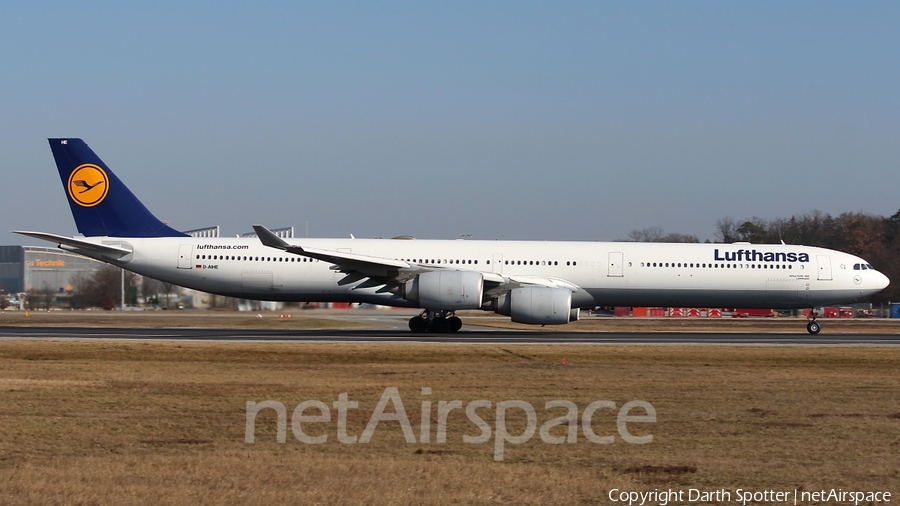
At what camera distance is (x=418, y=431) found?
10.4m

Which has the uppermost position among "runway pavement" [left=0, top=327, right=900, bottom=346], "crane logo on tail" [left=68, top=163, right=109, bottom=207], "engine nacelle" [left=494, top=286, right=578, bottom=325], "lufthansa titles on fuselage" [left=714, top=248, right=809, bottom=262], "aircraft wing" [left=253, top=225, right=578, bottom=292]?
"crane logo on tail" [left=68, top=163, right=109, bottom=207]

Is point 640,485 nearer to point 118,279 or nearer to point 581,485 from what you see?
point 581,485

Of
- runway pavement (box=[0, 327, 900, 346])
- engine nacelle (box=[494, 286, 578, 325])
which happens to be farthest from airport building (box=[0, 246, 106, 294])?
engine nacelle (box=[494, 286, 578, 325])

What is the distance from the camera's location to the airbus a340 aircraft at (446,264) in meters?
29.2

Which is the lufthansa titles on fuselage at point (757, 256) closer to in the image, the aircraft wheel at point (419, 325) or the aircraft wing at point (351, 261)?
the aircraft wheel at point (419, 325)

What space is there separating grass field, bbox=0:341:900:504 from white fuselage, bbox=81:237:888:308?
992 cm

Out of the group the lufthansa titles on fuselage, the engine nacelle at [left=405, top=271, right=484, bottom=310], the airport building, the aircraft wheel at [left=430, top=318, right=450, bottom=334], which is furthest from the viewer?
the airport building

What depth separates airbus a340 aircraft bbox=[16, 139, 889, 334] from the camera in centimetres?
2916

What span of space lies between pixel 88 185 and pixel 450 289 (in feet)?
43.3

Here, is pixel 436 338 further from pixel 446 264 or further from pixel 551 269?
pixel 551 269

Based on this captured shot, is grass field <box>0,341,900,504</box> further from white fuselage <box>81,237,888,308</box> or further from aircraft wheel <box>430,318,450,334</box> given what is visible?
white fuselage <box>81,237,888,308</box>

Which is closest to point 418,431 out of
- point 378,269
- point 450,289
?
point 450,289

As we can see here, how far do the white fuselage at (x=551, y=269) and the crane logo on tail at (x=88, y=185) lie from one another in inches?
55.4

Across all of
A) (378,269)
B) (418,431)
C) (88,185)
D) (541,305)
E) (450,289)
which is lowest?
(418,431)
